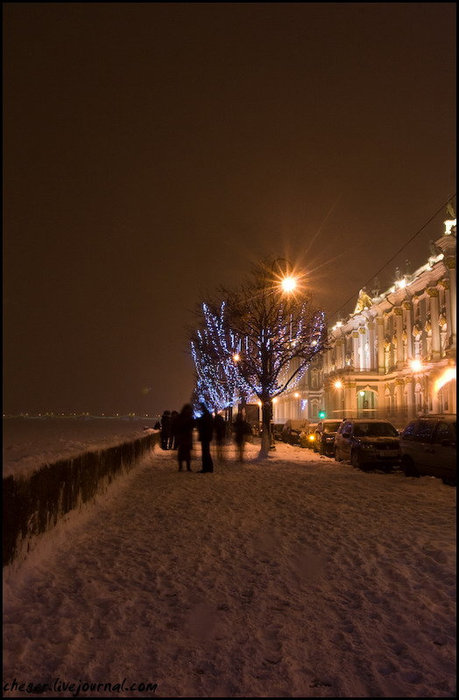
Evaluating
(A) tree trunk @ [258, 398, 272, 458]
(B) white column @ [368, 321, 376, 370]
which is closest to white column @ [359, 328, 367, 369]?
(B) white column @ [368, 321, 376, 370]

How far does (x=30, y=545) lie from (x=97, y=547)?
1.16 meters

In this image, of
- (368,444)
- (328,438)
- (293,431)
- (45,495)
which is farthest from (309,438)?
(45,495)

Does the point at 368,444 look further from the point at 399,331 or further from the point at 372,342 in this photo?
the point at 372,342

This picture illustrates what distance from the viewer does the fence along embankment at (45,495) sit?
19.3 ft

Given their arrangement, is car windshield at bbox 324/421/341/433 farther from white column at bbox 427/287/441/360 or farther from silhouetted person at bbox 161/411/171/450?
white column at bbox 427/287/441/360

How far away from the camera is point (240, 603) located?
5.28 metres

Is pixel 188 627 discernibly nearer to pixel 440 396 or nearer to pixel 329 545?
pixel 329 545

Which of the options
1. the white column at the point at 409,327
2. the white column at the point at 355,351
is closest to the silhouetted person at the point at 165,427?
A: the white column at the point at 409,327

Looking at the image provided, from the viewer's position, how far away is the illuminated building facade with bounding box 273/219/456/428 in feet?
150

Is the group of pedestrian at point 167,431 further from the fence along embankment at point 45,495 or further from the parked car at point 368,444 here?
the fence along embankment at point 45,495

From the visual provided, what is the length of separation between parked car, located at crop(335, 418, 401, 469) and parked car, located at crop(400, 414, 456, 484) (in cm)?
214

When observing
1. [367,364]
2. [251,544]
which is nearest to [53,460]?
[251,544]

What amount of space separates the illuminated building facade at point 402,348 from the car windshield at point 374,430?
17.2 meters

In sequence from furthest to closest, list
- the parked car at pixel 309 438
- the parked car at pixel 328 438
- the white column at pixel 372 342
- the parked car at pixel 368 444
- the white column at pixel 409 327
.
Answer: the white column at pixel 372 342 → the white column at pixel 409 327 → the parked car at pixel 309 438 → the parked car at pixel 328 438 → the parked car at pixel 368 444
